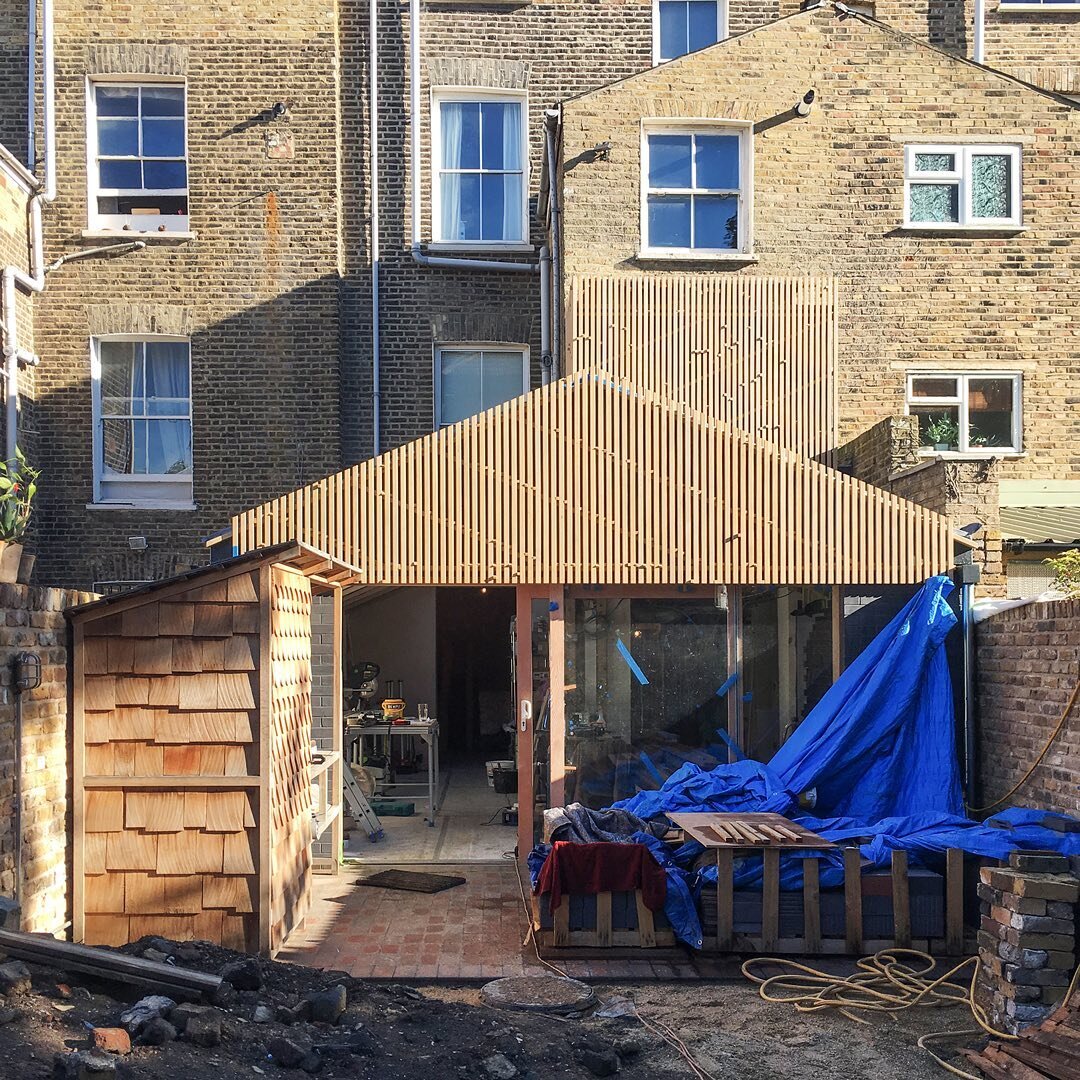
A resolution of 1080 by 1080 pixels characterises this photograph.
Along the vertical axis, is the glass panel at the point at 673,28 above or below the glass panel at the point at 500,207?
above

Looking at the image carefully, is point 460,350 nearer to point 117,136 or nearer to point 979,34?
point 117,136

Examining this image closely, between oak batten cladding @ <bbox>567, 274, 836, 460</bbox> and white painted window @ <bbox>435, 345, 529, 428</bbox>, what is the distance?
2.44 metres

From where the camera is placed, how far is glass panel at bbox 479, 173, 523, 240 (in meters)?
15.2

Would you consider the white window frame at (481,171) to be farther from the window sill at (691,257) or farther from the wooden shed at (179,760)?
the wooden shed at (179,760)

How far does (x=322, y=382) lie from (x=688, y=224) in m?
4.80

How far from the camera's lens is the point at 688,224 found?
1330 centimetres

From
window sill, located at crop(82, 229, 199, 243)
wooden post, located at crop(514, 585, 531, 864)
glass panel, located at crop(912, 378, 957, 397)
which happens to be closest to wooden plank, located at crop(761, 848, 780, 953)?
wooden post, located at crop(514, 585, 531, 864)

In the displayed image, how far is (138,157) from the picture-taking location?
14688mm

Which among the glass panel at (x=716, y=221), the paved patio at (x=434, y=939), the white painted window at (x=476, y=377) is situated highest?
the glass panel at (x=716, y=221)

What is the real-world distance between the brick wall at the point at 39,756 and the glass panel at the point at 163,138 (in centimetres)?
934

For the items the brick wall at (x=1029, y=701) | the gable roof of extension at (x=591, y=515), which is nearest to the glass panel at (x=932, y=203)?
the gable roof of extension at (x=591, y=515)

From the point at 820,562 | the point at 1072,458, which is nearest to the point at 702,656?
the point at 820,562

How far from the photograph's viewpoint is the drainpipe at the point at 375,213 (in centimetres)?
1466

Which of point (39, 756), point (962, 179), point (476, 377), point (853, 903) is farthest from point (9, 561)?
point (962, 179)
